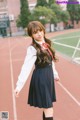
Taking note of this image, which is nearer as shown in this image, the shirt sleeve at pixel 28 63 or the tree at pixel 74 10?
the shirt sleeve at pixel 28 63

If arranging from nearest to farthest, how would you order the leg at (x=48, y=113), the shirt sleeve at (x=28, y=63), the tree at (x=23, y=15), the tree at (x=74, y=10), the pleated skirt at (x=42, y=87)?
the shirt sleeve at (x=28, y=63) → the pleated skirt at (x=42, y=87) → the leg at (x=48, y=113) → the tree at (x=23, y=15) → the tree at (x=74, y=10)

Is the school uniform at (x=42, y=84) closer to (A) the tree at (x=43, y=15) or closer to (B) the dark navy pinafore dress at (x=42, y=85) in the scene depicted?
(B) the dark navy pinafore dress at (x=42, y=85)

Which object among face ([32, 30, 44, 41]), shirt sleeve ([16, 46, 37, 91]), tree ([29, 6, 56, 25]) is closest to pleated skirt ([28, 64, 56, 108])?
shirt sleeve ([16, 46, 37, 91])

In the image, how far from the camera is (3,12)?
8406 cm

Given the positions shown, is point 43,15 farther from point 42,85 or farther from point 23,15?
point 42,85

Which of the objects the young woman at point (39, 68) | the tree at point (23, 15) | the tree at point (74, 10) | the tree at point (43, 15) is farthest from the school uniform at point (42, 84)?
the tree at point (74, 10)

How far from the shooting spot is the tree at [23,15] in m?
75.7

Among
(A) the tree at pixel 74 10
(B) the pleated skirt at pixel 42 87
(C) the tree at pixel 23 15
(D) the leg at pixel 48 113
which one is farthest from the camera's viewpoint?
(A) the tree at pixel 74 10

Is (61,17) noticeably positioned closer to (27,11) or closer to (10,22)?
(27,11)

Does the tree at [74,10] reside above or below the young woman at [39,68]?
below

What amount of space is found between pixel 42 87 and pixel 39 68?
0.25 meters

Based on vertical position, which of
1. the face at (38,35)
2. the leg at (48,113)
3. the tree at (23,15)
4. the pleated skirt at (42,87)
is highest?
the face at (38,35)

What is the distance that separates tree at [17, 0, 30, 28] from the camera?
75738 millimetres

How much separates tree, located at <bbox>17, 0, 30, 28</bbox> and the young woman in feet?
233
